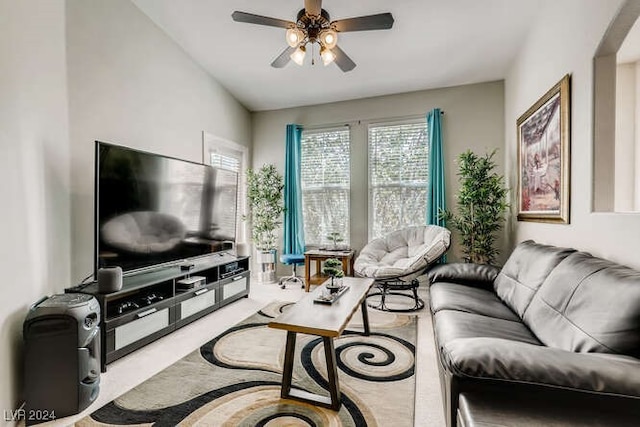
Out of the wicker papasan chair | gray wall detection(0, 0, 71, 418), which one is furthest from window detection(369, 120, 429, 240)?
gray wall detection(0, 0, 71, 418)

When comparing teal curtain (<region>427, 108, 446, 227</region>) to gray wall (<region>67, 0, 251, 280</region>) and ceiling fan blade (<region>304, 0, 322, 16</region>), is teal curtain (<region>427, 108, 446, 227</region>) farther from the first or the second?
gray wall (<region>67, 0, 251, 280</region>)

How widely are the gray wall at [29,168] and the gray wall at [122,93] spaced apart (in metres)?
0.14

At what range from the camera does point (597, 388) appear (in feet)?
3.32

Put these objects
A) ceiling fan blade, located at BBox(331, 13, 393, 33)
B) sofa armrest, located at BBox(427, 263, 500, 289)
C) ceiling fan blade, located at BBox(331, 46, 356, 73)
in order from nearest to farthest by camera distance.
Result: ceiling fan blade, located at BBox(331, 13, 393, 33) < ceiling fan blade, located at BBox(331, 46, 356, 73) < sofa armrest, located at BBox(427, 263, 500, 289)

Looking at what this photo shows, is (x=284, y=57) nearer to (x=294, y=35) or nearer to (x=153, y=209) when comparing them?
(x=294, y=35)

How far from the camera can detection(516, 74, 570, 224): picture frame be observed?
238 cm

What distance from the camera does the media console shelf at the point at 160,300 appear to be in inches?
88.3

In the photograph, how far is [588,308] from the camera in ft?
4.73

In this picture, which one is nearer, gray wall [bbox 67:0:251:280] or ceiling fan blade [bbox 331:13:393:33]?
ceiling fan blade [bbox 331:13:393:33]

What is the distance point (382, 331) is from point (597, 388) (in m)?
1.96

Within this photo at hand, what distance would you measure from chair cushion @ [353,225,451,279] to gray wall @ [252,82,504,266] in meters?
0.60

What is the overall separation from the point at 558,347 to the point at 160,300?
9.16ft

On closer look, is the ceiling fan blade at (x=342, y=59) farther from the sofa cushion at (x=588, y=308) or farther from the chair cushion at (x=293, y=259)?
the chair cushion at (x=293, y=259)

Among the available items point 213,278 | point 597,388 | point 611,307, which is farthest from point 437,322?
point 213,278
